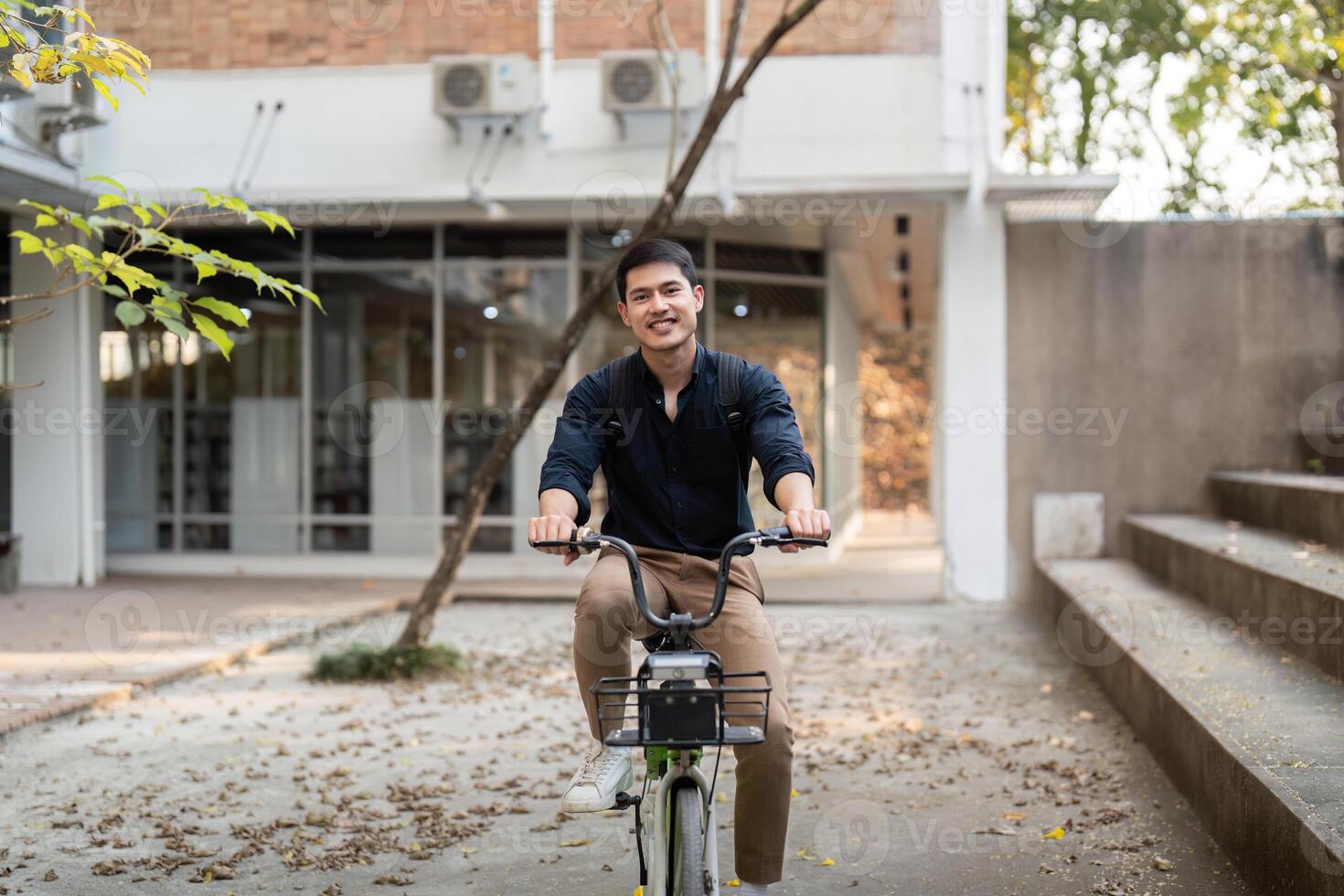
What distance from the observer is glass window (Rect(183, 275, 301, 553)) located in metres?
14.8

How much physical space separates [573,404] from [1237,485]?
8.41 meters

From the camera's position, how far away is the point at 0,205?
486 inches

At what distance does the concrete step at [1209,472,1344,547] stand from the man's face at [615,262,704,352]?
5.11m

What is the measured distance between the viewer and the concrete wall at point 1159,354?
1199 centimetres

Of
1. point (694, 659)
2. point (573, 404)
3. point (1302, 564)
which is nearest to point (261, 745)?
point (573, 404)

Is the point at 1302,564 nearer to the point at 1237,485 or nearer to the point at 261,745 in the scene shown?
the point at 1237,485

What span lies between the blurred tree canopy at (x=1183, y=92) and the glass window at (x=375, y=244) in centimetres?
1062

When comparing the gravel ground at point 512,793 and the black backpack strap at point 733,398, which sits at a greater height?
the black backpack strap at point 733,398

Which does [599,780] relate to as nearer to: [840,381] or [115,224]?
[115,224]

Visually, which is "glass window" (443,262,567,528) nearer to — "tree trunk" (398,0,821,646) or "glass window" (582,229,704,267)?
"glass window" (582,229,704,267)

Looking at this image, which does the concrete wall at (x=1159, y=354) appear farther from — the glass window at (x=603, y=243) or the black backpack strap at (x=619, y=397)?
the black backpack strap at (x=619, y=397)

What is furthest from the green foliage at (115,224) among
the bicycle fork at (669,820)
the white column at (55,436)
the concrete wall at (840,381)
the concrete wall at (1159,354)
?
the concrete wall at (840,381)

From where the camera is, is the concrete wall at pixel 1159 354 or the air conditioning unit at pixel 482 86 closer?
the concrete wall at pixel 1159 354

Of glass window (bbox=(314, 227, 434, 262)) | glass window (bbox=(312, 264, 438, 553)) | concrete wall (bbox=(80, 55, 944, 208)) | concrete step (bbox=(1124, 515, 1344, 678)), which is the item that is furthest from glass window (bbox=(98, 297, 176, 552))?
concrete step (bbox=(1124, 515, 1344, 678))
